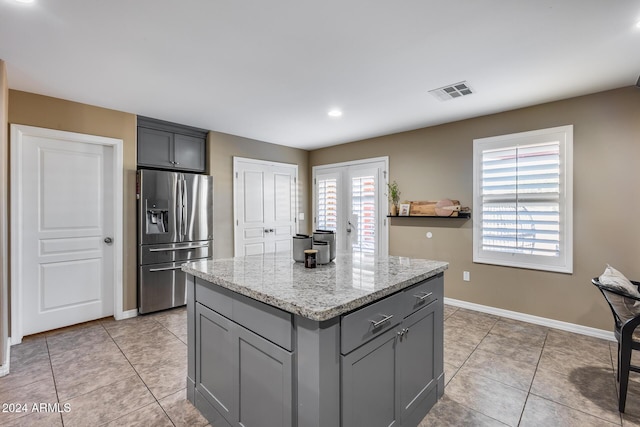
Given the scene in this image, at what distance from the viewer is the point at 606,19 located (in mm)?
1843

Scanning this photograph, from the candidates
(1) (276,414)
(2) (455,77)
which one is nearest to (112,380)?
(1) (276,414)

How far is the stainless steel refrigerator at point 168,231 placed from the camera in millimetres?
3564

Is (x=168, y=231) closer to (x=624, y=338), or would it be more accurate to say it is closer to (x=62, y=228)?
(x=62, y=228)

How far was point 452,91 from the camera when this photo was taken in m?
2.94

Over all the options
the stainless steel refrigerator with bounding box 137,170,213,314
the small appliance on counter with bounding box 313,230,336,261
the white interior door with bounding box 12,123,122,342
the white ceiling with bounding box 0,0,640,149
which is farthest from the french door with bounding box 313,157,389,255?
the white interior door with bounding box 12,123,122,342

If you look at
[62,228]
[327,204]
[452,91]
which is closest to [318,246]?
[452,91]

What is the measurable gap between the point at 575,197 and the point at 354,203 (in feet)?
9.47

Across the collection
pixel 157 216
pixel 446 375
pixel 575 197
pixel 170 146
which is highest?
pixel 170 146

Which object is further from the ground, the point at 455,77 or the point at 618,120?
the point at 455,77

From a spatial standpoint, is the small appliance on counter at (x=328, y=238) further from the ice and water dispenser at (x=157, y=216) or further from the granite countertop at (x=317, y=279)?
the ice and water dispenser at (x=157, y=216)

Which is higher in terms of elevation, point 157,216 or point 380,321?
point 157,216

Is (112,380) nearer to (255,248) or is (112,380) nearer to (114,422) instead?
(114,422)

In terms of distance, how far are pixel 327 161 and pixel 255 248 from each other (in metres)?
2.07

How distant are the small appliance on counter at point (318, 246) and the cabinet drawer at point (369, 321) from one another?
62cm
